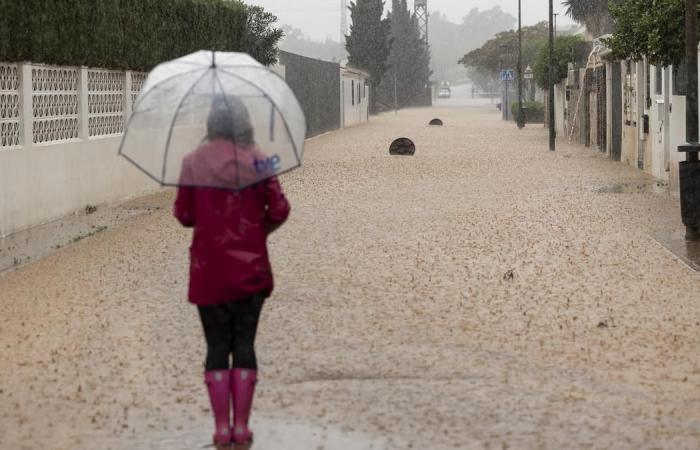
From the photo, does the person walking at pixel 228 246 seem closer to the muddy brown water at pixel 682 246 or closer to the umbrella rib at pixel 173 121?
the umbrella rib at pixel 173 121

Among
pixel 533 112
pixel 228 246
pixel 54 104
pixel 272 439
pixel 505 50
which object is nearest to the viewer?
pixel 228 246

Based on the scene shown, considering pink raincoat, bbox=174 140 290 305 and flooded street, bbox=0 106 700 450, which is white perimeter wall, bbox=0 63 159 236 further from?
pink raincoat, bbox=174 140 290 305

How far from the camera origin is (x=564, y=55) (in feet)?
147

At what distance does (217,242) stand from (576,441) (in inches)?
71.4

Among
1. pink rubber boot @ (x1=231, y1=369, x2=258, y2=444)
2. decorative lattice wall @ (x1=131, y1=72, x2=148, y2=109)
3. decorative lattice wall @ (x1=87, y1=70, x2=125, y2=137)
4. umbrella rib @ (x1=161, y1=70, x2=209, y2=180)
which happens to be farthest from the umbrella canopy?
decorative lattice wall @ (x1=131, y1=72, x2=148, y2=109)

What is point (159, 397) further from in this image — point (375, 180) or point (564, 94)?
point (564, 94)

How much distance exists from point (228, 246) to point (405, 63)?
104553 millimetres

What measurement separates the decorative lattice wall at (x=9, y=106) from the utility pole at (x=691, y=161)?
713cm

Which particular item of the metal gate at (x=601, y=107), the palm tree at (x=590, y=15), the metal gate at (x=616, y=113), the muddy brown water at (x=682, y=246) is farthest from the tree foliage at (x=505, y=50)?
the muddy brown water at (x=682, y=246)

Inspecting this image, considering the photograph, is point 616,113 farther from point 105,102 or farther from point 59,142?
point 59,142

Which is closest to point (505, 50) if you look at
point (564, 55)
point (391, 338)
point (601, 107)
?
point (564, 55)

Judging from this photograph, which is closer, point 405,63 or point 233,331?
point 233,331

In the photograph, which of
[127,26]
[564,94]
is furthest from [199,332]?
[564,94]

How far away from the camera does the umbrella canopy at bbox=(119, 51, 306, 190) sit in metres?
5.71
